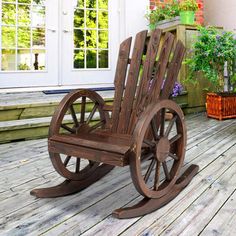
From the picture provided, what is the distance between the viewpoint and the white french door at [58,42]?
162 inches

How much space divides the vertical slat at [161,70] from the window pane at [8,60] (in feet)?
9.56

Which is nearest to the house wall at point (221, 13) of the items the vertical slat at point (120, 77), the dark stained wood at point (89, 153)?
the vertical slat at point (120, 77)

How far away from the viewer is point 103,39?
4.73 m

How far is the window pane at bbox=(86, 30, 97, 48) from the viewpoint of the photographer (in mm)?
4617

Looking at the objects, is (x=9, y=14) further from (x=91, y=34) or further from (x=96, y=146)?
(x=96, y=146)

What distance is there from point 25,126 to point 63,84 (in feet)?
5.32

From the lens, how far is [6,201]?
5.27 feet

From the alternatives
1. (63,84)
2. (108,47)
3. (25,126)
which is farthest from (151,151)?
(108,47)

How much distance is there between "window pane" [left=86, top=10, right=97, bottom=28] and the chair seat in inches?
129

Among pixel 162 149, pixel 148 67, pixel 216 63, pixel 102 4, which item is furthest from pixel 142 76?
pixel 102 4

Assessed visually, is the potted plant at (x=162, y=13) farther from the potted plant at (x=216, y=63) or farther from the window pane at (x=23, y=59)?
the window pane at (x=23, y=59)

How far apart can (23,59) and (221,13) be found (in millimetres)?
3403

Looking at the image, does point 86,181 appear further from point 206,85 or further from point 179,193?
point 206,85

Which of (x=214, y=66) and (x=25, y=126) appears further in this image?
(x=214, y=66)
